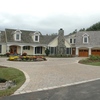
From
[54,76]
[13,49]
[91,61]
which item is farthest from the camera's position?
[13,49]

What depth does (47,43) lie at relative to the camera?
4294 centimetres

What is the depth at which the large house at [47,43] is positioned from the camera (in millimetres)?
39219

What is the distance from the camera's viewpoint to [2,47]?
38125 mm

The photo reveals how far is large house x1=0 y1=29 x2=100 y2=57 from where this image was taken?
129ft

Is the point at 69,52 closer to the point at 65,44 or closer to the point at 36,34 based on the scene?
the point at 65,44

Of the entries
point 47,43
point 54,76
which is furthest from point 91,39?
point 54,76

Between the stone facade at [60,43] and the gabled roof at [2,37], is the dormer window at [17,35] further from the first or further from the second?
the stone facade at [60,43]

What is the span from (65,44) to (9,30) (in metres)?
14.0

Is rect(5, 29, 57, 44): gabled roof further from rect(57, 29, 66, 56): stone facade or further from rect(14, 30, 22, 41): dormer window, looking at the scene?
rect(57, 29, 66, 56): stone facade

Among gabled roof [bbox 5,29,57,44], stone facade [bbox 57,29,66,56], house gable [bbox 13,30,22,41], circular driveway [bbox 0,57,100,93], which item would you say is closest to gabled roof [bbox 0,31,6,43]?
gabled roof [bbox 5,29,57,44]

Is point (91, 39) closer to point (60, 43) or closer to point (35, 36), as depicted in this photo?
point (60, 43)

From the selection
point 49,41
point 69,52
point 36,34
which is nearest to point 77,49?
point 69,52

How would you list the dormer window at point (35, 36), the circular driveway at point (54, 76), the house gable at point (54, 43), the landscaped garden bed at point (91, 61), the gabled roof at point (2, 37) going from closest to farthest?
→ the circular driveway at point (54, 76) → the landscaped garden bed at point (91, 61) → the gabled roof at point (2, 37) → the dormer window at point (35, 36) → the house gable at point (54, 43)

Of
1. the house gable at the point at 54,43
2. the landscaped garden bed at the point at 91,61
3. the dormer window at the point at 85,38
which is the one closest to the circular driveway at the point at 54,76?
the landscaped garden bed at the point at 91,61
